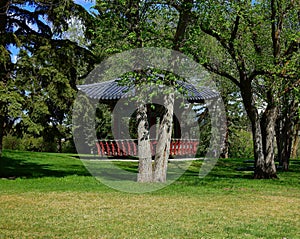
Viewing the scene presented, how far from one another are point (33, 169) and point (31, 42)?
5.35 meters

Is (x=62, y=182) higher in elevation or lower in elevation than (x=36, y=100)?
lower

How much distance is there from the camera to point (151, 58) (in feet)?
42.3

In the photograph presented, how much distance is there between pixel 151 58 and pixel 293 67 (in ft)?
15.3

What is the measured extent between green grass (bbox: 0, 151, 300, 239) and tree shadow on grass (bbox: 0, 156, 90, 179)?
4.14ft

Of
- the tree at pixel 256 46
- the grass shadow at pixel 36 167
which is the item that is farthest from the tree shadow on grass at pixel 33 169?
the tree at pixel 256 46

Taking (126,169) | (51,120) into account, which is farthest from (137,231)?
(126,169)

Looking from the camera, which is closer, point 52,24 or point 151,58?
point 151,58

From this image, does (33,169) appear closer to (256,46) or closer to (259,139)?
(259,139)

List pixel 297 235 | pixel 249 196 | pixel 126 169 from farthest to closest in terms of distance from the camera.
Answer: pixel 126 169, pixel 249 196, pixel 297 235

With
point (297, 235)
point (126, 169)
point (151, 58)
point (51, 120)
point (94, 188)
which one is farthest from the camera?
point (126, 169)

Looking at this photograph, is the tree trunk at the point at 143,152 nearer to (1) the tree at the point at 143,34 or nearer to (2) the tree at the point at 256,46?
(1) the tree at the point at 143,34

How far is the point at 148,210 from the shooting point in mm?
8477

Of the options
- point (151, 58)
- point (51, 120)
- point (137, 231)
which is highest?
point (151, 58)

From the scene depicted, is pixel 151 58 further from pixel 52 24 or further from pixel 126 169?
pixel 126 169
